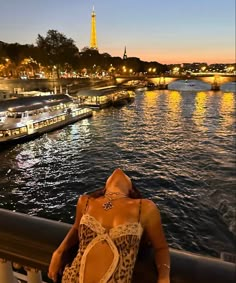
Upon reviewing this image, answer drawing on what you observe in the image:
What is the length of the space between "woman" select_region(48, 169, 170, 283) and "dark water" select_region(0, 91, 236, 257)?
11063mm

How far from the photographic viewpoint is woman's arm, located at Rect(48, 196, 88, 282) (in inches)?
61.3

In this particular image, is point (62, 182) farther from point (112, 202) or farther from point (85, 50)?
point (85, 50)

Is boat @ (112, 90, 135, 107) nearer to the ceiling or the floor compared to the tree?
nearer to the floor

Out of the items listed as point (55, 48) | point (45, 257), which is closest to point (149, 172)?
point (45, 257)

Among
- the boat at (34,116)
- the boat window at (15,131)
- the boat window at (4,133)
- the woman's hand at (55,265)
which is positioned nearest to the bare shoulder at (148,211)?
the woman's hand at (55,265)

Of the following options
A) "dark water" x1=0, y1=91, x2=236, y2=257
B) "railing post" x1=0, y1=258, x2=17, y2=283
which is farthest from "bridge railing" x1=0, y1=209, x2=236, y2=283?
"dark water" x1=0, y1=91, x2=236, y2=257

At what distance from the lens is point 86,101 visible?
56.9 m

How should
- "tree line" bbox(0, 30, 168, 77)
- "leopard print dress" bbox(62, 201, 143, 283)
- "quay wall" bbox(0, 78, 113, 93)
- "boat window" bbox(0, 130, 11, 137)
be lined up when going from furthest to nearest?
1. "tree line" bbox(0, 30, 168, 77)
2. "quay wall" bbox(0, 78, 113, 93)
3. "boat window" bbox(0, 130, 11, 137)
4. "leopard print dress" bbox(62, 201, 143, 283)

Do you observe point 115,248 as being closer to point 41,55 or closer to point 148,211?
point 148,211

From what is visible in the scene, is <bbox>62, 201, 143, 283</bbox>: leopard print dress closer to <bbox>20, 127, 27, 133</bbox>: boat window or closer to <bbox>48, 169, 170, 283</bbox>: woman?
<bbox>48, 169, 170, 283</bbox>: woman

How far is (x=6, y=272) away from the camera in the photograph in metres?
1.90

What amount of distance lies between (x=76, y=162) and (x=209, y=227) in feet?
38.8

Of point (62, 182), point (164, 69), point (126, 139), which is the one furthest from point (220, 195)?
point (164, 69)

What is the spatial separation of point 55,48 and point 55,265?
78.3 metres
